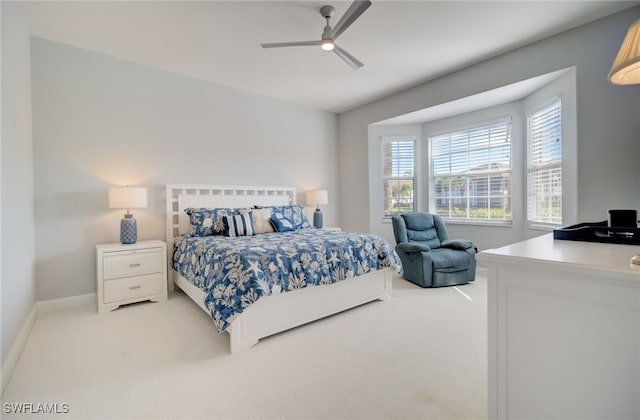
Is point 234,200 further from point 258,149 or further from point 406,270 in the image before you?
point 406,270

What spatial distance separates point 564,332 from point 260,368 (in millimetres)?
1763

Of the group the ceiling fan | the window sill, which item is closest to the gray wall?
the window sill

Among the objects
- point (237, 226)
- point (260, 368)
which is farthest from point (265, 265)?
point (237, 226)

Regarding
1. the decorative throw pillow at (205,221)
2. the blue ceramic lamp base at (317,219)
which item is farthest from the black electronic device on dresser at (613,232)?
the blue ceramic lamp base at (317,219)

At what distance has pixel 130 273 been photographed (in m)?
3.18

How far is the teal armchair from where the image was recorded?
12.2ft

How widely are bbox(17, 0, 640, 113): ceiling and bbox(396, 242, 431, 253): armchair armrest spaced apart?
231 cm

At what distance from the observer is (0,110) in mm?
1970

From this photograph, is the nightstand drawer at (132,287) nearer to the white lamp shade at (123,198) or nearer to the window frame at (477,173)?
the white lamp shade at (123,198)

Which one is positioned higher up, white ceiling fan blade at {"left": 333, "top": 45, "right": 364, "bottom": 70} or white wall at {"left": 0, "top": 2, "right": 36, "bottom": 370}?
white ceiling fan blade at {"left": 333, "top": 45, "right": 364, "bottom": 70}

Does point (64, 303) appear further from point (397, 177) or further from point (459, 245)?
point (397, 177)

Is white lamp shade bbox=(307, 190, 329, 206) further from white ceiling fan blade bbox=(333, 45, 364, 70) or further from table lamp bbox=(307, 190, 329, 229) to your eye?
white ceiling fan blade bbox=(333, 45, 364, 70)

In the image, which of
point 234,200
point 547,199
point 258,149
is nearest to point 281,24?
point 258,149

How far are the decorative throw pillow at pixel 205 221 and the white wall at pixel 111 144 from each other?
51 centimetres
